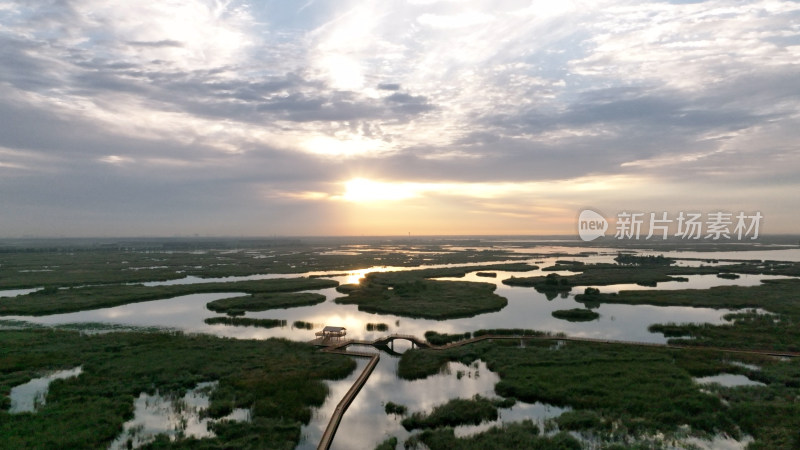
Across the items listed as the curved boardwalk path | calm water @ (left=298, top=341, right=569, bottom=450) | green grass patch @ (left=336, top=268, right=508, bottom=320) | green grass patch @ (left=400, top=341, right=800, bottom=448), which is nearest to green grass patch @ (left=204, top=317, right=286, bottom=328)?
the curved boardwalk path

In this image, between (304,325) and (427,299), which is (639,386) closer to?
(304,325)

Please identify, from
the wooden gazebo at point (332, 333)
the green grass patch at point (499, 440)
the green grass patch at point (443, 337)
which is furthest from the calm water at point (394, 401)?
the green grass patch at point (443, 337)

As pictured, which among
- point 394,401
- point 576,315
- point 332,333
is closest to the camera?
point 394,401

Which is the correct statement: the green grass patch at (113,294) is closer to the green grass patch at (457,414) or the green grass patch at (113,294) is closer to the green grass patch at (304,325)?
the green grass patch at (304,325)

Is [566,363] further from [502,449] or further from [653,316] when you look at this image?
[653,316]

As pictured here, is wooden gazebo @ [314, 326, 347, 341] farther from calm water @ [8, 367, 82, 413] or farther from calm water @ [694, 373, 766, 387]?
calm water @ [694, 373, 766, 387]

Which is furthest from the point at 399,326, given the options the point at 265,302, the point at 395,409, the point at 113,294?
the point at 113,294

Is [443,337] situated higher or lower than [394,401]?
higher
